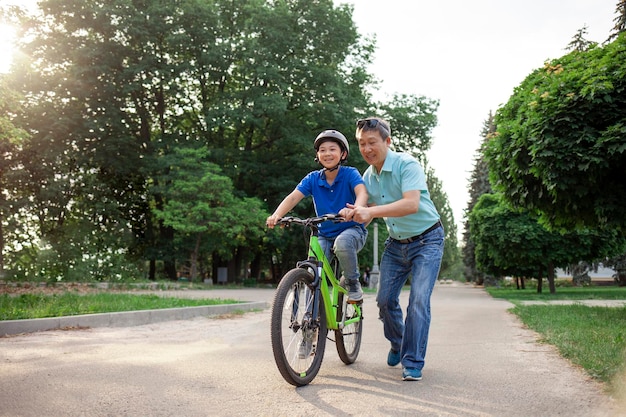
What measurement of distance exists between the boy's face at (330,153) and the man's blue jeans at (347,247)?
592 mm

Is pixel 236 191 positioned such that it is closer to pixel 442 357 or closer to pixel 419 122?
pixel 419 122

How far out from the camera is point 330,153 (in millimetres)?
5180

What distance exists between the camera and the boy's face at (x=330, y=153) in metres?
5.18

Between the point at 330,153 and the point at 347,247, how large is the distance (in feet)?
2.65

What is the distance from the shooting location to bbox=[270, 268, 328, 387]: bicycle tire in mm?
4383

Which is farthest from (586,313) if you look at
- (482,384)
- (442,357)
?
(482,384)

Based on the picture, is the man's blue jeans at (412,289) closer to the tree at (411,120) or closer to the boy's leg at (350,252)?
the boy's leg at (350,252)

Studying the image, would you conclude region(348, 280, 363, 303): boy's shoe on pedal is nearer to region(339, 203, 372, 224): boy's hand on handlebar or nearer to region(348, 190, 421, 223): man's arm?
region(348, 190, 421, 223): man's arm

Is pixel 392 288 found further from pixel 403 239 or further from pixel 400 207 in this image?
pixel 400 207

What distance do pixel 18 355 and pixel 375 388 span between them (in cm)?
366

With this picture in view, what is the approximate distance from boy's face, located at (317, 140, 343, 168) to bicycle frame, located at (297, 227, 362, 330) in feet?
2.00

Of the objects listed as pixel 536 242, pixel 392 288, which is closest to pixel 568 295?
pixel 536 242

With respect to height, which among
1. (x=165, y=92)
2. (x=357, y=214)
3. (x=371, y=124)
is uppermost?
(x=165, y=92)

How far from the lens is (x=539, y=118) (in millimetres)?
11188
